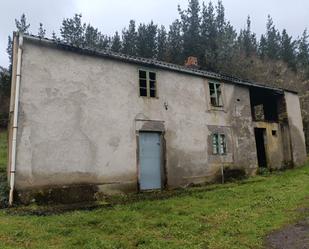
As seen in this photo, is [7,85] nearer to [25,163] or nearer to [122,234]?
[25,163]

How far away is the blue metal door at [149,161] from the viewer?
16.1 m

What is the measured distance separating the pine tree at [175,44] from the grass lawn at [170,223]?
32174 millimetres

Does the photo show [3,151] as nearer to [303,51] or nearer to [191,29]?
[191,29]

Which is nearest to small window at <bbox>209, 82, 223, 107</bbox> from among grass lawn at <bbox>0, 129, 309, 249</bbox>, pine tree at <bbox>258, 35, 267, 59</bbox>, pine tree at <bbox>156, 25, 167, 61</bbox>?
grass lawn at <bbox>0, 129, 309, 249</bbox>

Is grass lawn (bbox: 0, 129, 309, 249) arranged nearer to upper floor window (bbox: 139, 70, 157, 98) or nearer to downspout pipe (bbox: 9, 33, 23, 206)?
downspout pipe (bbox: 9, 33, 23, 206)

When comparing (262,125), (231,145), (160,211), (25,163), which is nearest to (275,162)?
(262,125)

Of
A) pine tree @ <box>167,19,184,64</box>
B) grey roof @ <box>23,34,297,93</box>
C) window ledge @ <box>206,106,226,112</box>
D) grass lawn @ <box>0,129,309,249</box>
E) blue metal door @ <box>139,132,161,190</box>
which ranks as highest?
pine tree @ <box>167,19,184,64</box>

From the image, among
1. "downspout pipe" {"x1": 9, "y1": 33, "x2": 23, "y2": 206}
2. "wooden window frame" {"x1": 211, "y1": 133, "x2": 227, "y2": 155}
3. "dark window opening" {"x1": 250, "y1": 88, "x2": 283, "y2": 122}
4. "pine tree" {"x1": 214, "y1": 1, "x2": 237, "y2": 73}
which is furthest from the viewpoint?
"pine tree" {"x1": 214, "y1": 1, "x2": 237, "y2": 73}

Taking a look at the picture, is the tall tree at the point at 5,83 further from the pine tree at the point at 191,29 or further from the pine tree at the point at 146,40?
the pine tree at the point at 191,29

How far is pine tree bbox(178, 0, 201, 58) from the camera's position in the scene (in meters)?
45.2

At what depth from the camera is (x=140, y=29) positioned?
172ft

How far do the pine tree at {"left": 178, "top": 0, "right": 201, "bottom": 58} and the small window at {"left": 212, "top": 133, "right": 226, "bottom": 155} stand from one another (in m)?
26.3

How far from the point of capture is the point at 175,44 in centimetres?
4841

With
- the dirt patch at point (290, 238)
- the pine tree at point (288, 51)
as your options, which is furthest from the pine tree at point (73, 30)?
the dirt patch at point (290, 238)
